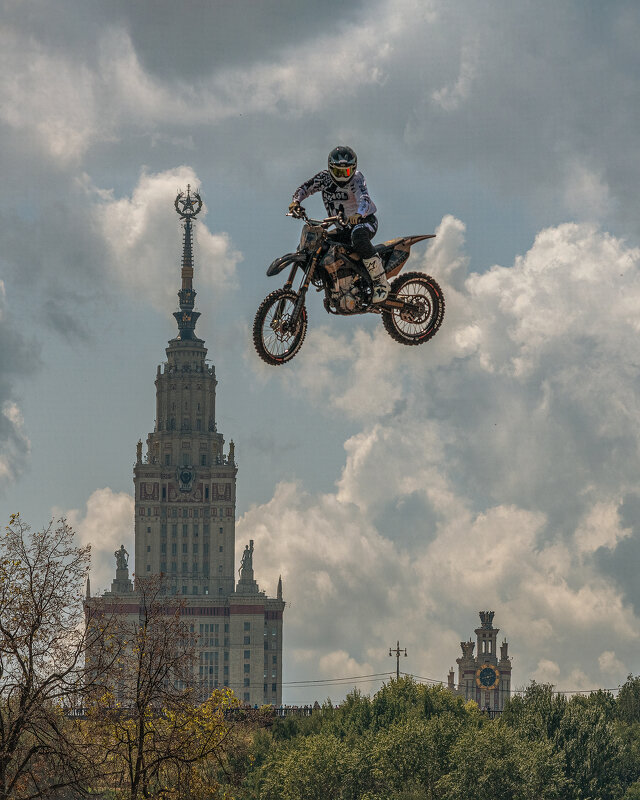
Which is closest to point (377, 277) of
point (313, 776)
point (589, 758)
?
point (313, 776)

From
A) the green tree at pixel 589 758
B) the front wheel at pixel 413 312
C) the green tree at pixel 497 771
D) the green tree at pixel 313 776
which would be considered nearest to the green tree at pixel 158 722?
the front wheel at pixel 413 312

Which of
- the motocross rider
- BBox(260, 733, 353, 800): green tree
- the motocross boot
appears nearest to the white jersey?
the motocross rider

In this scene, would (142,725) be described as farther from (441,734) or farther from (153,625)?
(441,734)

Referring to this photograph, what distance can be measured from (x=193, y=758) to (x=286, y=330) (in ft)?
148

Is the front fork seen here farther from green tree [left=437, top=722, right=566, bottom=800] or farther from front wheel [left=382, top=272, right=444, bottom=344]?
green tree [left=437, top=722, right=566, bottom=800]

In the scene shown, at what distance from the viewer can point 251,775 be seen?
177m

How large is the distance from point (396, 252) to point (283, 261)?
17.1ft

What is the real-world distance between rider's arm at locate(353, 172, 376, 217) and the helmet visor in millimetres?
457

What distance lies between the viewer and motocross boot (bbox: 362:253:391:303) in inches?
2381

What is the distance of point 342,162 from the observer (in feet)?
192

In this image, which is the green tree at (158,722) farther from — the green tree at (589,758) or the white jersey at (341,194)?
the green tree at (589,758)

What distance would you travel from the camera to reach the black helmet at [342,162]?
2304 inches

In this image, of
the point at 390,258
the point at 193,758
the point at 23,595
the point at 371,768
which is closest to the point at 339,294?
the point at 390,258

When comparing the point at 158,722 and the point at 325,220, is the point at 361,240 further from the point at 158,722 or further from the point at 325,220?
the point at 158,722
